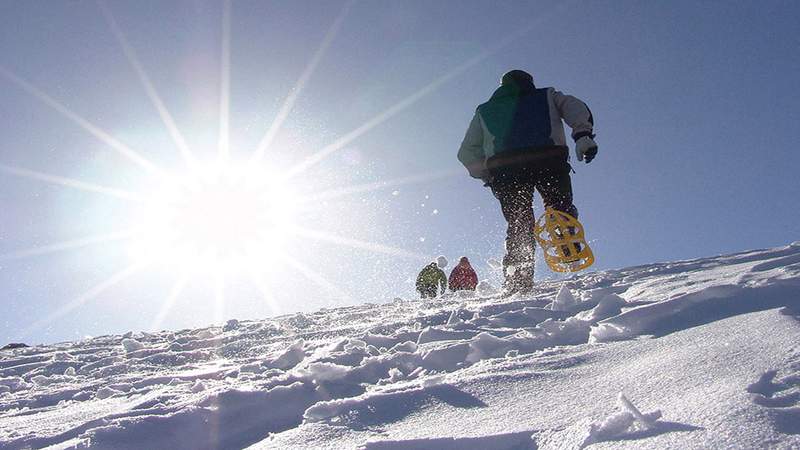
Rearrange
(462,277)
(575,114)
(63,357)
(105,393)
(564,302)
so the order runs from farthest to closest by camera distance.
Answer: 1. (462,277)
2. (575,114)
3. (63,357)
4. (564,302)
5. (105,393)

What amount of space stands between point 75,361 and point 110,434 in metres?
3.11

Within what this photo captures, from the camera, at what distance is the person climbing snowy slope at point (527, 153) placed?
5227mm

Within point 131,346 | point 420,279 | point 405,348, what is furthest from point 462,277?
point 405,348

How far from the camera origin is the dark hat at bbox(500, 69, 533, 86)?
570 cm

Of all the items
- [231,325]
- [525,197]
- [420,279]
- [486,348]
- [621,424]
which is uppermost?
[525,197]

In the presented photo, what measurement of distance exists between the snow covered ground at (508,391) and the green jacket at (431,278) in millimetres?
7968

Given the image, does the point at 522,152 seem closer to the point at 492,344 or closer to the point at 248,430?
the point at 492,344

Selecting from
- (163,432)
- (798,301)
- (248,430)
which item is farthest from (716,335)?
(163,432)

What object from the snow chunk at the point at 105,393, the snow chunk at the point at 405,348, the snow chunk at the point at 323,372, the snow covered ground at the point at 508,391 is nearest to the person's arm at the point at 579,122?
the snow covered ground at the point at 508,391

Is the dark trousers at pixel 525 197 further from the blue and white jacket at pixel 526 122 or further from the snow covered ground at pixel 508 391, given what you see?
the snow covered ground at pixel 508 391

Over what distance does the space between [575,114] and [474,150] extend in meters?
1.12

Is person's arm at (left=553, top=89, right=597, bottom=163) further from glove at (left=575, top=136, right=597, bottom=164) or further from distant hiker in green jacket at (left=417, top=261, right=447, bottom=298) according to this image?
distant hiker in green jacket at (left=417, top=261, right=447, bottom=298)

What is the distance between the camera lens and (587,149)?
5199mm

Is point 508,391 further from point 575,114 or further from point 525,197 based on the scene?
point 575,114
